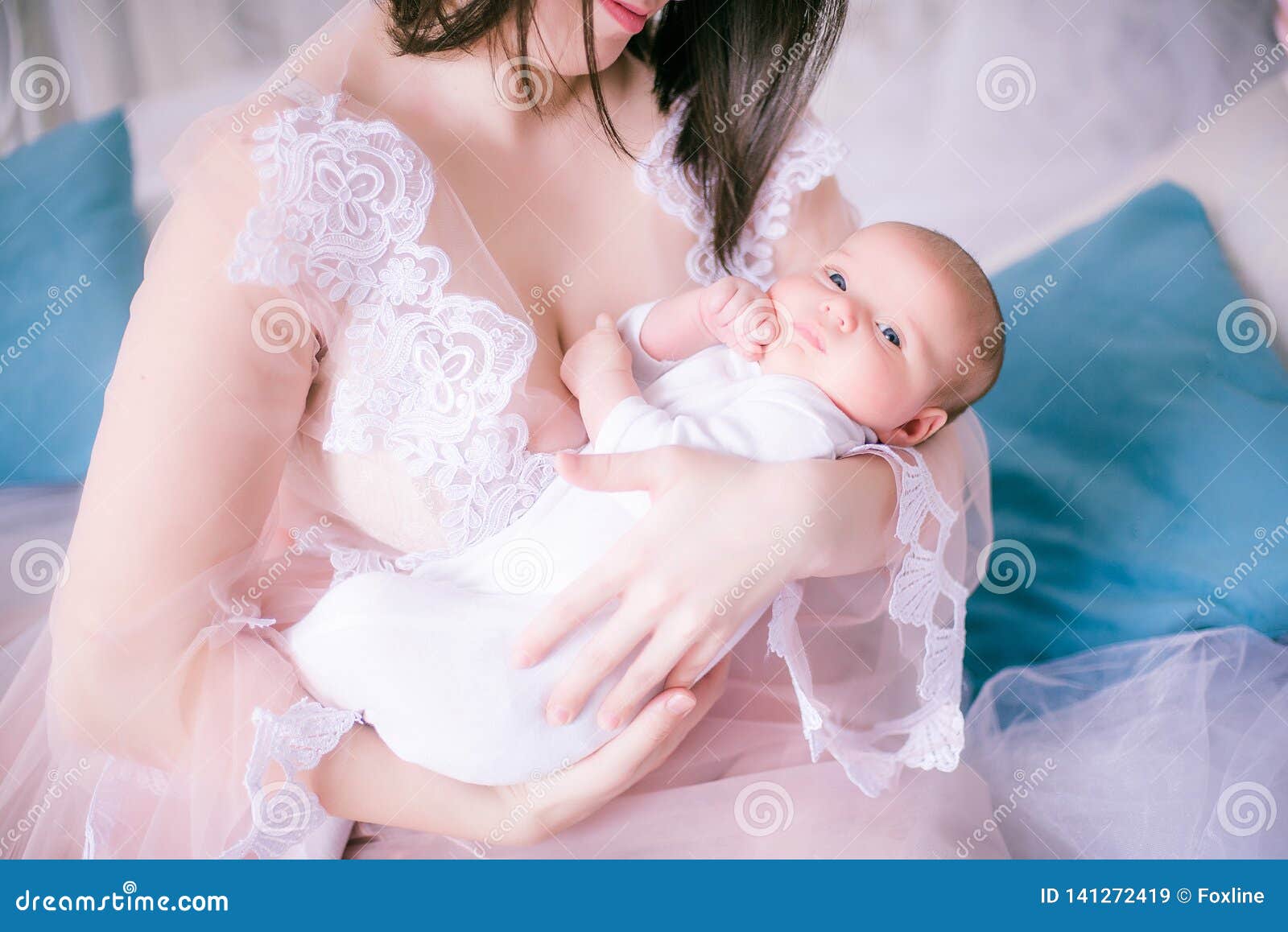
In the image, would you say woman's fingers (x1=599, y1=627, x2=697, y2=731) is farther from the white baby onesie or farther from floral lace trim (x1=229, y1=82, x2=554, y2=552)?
floral lace trim (x1=229, y1=82, x2=554, y2=552)

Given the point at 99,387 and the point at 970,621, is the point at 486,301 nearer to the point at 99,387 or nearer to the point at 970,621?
the point at 99,387

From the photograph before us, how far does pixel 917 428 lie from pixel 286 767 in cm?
74

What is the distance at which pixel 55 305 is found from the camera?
143 centimetres

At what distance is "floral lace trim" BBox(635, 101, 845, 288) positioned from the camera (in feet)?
4.38

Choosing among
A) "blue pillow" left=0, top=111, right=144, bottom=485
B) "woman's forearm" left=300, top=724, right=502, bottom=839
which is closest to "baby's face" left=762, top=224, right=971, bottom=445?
"woman's forearm" left=300, top=724, right=502, bottom=839

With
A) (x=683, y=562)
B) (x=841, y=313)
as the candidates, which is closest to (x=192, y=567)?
(x=683, y=562)

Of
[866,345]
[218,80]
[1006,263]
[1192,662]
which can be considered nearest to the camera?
[866,345]

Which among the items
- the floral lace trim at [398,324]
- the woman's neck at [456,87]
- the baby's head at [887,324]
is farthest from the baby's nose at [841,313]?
the woman's neck at [456,87]

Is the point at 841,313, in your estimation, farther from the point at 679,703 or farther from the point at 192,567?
the point at 192,567

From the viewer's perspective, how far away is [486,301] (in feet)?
3.24

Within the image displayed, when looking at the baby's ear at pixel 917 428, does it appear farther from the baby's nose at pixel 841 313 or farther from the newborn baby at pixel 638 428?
the baby's nose at pixel 841 313

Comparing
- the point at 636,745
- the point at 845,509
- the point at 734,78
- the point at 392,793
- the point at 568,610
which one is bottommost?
the point at 392,793

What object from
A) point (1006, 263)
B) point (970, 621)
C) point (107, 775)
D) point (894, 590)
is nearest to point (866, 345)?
point (894, 590)

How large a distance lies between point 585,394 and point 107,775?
23.9 inches
